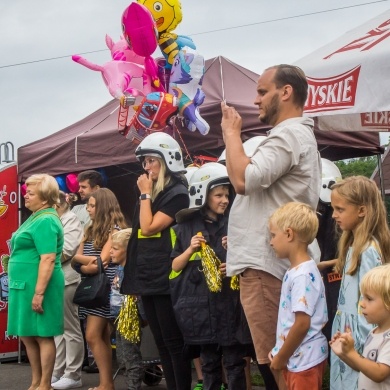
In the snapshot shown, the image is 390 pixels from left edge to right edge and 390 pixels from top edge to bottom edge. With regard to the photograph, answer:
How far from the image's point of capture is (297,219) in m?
3.89

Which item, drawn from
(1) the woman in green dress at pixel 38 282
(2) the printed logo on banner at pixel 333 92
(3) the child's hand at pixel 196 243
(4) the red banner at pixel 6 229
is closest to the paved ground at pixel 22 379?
(4) the red banner at pixel 6 229

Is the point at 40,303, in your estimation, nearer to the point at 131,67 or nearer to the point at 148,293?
the point at 148,293

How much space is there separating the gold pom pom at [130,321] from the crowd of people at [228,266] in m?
0.05

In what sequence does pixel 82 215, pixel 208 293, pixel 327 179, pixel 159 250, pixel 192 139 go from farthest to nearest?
pixel 82 215 < pixel 192 139 < pixel 327 179 < pixel 159 250 < pixel 208 293

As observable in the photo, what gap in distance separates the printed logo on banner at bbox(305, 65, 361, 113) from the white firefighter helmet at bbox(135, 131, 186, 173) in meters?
1.02

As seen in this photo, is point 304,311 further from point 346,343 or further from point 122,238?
point 122,238

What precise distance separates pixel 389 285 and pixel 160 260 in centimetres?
228

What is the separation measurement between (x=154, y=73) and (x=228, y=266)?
3503 mm

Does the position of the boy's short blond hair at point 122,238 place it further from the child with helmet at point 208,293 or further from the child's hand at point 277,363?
the child's hand at point 277,363

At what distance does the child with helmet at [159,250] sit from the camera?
532 cm

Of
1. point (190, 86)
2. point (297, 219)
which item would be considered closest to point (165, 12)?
point (190, 86)

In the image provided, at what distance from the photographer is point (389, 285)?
333cm

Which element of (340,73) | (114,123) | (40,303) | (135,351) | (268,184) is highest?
(114,123)

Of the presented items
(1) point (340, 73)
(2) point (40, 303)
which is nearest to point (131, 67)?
(2) point (40, 303)
